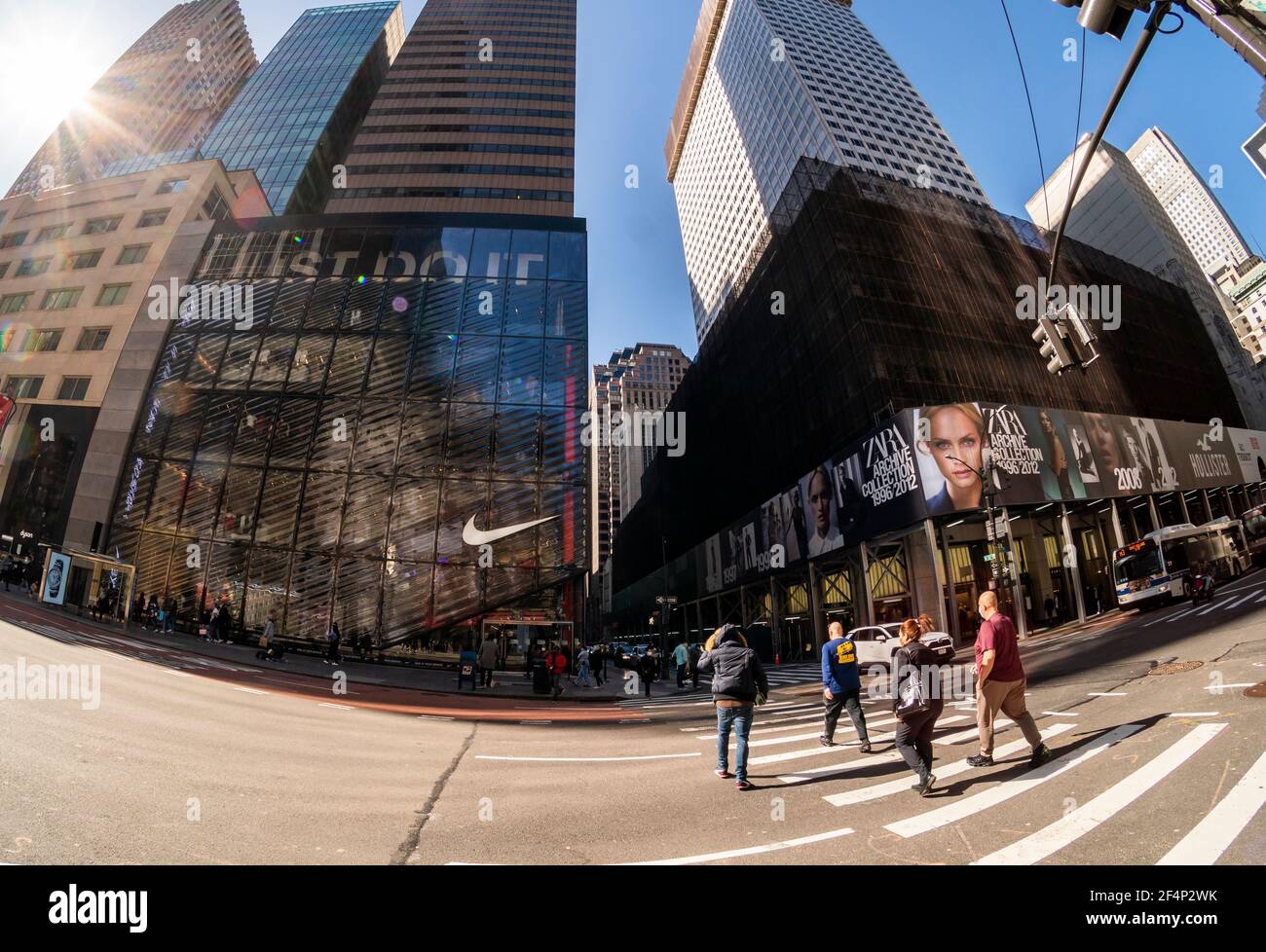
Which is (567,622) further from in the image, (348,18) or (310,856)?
(348,18)

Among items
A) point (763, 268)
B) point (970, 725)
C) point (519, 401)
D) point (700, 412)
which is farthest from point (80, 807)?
point (700, 412)

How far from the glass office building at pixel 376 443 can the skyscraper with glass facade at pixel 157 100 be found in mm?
49174

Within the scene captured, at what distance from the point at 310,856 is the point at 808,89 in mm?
98570

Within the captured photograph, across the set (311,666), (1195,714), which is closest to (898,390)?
(1195,714)

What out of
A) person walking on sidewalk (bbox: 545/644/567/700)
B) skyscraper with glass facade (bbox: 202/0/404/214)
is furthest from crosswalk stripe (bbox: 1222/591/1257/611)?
skyscraper with glass facade (bbox: 202/0/404/214)

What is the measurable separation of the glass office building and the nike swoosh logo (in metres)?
0.19

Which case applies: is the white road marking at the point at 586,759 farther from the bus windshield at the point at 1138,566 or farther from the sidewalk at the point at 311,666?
the bus windshield at the point at 1138,566

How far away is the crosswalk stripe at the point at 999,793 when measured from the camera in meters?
4.21

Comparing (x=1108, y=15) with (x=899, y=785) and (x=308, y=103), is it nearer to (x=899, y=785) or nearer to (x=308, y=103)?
(x=899, y=785)

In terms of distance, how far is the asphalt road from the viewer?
142 inches

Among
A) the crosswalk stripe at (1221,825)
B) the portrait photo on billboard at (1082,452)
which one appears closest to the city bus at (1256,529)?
the portrait photo on billboard at (1082,452)

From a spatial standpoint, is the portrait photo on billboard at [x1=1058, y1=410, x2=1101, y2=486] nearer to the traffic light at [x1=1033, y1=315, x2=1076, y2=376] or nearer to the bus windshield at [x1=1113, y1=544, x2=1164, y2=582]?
the bus windshield at [x1=1113, y1=544, x2=1164, y2=582]

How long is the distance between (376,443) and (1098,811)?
28564mm

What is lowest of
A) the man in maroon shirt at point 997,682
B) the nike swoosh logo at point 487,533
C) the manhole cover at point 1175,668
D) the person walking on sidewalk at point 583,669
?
the person walking on sidewalk at point 583,669
